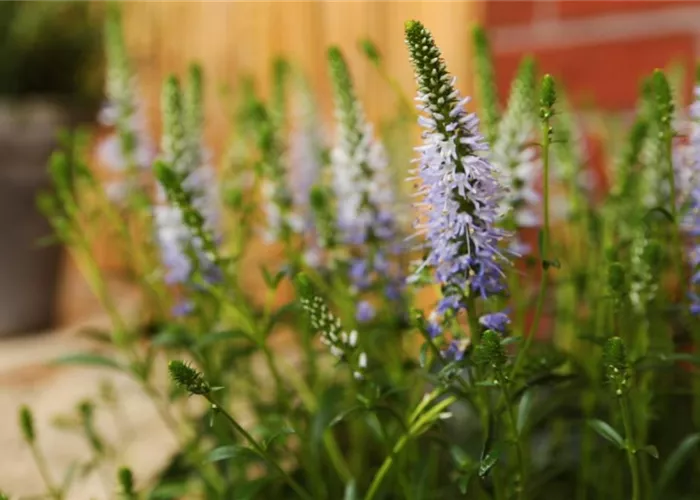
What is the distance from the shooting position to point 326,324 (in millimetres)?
524

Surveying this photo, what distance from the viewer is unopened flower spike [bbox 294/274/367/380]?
1.69 feet

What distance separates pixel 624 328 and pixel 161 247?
437 millimetres

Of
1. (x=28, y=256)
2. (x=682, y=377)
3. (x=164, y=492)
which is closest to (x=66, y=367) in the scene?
(x=28, y=256)

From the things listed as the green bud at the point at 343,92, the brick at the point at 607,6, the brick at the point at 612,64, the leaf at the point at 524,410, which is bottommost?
the leaf at the point at 524,410

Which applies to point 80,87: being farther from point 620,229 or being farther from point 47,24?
point 620,229

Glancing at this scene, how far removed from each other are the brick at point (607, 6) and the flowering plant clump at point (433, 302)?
38 centimetres

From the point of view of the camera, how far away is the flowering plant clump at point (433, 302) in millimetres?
512

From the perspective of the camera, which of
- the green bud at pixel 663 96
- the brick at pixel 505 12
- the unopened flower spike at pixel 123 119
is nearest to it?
the green bud at pixel 663 96

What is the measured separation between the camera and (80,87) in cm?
165

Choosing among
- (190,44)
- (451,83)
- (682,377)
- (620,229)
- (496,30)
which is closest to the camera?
(451,83)

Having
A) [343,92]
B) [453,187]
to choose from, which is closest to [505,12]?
[343,92]

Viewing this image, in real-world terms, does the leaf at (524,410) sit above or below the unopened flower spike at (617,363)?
below

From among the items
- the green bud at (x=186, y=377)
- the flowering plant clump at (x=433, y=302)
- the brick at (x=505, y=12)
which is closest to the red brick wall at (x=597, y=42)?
the brick at (x=505, y=12)

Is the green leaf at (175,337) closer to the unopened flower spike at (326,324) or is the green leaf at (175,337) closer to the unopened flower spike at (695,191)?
the unopened flower spike at (326,324)
